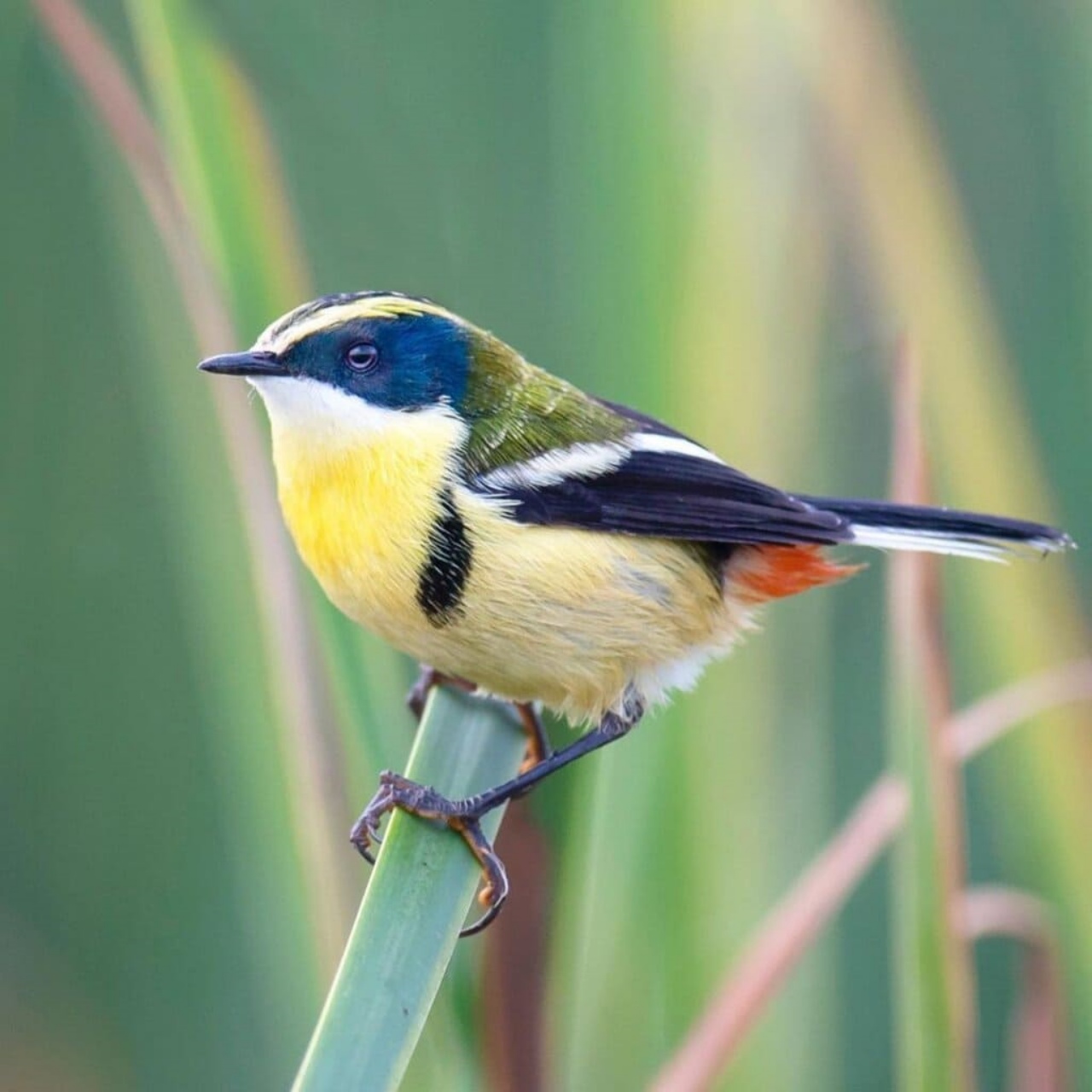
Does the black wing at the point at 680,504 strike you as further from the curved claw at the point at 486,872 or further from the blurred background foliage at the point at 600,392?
the curved claw at the point at 486,872

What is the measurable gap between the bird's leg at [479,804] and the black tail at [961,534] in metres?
0.24

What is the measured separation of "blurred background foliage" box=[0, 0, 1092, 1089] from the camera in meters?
1.00

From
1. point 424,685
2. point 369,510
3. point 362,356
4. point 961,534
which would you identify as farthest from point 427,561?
point 961,534

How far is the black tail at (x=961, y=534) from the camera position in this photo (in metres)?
1.00

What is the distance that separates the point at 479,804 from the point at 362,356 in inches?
13.0

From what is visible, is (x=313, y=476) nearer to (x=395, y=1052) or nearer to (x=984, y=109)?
(x=395, y=1052)

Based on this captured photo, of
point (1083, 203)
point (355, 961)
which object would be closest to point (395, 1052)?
point (355, 961)

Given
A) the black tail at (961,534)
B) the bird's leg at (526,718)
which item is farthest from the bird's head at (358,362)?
the black tail at (961,534)

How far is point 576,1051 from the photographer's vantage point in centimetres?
98

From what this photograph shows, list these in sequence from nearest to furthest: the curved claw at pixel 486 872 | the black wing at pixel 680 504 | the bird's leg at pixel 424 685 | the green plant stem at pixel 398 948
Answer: the green plant stem at pixel 398 948, the curved claw at pixel 486 872, the black wing at pixel 680 504, the bird's leg at pixel 424 685

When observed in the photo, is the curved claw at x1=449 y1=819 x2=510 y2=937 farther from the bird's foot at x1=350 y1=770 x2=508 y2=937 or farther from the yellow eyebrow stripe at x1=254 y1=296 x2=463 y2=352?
the yellow eyebrow stripe at x1=254 y1=296 x2=463 y2=352

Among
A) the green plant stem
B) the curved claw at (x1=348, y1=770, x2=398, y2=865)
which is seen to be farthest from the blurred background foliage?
the green plant stem

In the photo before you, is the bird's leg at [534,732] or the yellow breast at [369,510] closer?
the yellow breast at [369,510]

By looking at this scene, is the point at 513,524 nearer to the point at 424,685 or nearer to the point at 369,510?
the point at 369,510
